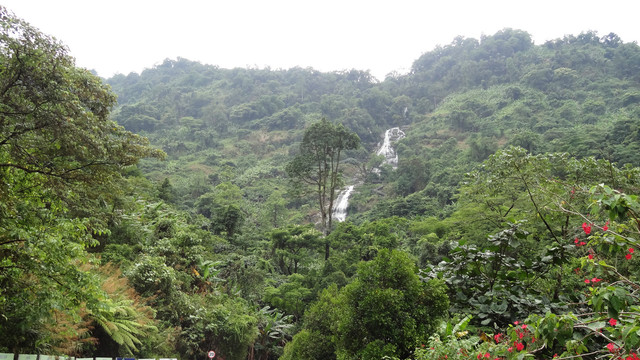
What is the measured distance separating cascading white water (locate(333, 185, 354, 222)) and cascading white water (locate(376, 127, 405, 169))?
322 inches

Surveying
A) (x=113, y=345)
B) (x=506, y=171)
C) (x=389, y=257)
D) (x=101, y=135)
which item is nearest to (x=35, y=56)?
(x=101, y=135)

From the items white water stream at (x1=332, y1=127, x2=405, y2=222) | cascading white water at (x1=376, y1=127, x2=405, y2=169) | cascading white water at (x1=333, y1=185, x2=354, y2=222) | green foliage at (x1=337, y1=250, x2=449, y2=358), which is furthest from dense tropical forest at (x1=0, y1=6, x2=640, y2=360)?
cascading white water at (x1=376, y1=127, x2=405, y2=169)

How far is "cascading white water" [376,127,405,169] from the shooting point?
39.5 m

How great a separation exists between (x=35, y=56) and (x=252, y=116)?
51.3m

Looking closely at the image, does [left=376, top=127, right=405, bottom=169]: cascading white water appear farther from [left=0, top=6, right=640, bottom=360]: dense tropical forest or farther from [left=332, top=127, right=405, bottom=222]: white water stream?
[left=0, top=6, right=640, bottom=360]: dense tropical forest

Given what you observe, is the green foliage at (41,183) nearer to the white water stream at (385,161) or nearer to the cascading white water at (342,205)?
the cascading white water at (342,205)

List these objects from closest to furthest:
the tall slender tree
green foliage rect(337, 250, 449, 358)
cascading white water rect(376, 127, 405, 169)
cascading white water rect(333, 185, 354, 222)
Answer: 1. green foliage rect(337, 250, 449, 358)
2. the tall slender tree
3. cascading white water rect(333, 185, 354, 222)
4. cascading white water rect(376, 127, 405, 169)

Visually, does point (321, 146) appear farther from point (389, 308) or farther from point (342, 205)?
point (389, 308)

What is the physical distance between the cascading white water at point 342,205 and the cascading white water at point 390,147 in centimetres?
818

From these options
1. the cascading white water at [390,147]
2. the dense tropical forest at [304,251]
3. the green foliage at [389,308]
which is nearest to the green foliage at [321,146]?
the dense tropical forest at [304,251]

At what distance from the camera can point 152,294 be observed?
709cm

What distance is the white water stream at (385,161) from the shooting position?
29.5 meters

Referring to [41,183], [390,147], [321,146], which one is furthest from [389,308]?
[390,147]

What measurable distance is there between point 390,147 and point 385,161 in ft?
16.4
